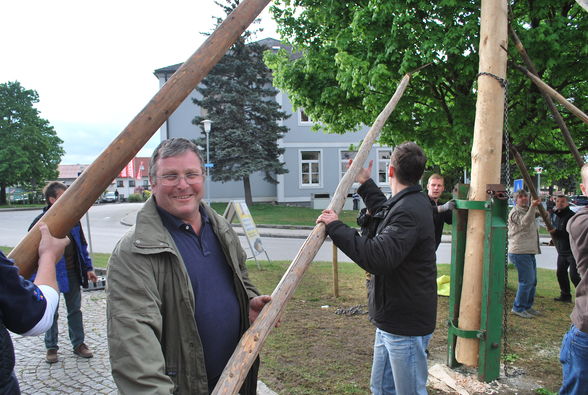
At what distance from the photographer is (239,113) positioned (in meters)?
25.3

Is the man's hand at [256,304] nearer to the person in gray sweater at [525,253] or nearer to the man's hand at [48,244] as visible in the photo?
the man's hand at [48,244]

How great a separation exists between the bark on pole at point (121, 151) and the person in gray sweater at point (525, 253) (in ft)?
18.8

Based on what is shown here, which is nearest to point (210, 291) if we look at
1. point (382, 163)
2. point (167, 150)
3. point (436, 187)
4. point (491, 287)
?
point (167, 150)

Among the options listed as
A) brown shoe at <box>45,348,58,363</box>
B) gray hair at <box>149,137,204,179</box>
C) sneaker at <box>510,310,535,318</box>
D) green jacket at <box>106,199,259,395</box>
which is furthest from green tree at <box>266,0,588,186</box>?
brown shoe at <box>45,348,58,363</box>

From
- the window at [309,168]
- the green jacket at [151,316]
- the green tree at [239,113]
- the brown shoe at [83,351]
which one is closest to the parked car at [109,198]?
the window at [309,168]

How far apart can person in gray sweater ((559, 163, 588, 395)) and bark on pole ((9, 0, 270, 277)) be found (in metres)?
2.40

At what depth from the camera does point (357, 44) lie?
6676 mm

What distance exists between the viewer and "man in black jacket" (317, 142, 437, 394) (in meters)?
2.47

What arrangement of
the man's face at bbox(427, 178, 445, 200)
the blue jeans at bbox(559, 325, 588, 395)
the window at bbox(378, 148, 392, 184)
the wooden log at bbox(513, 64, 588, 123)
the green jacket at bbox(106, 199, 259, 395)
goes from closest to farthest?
the green jacket at bbox(106, 199, 259, 395) < the blue jeans at bbox(559, 325, 588, 395) < the wooden log at bbox(513, 64, 588, 123) < the man's face at bbox(427, 178, 445, 200) < the window at bbox(378, 148, 392, 184)

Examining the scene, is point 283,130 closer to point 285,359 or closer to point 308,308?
point 308,308

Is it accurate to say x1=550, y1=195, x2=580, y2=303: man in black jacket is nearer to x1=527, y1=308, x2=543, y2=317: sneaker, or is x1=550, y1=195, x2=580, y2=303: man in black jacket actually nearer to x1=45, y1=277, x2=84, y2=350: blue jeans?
x1=527, y1=308, x2=543, y2=317: sneaker

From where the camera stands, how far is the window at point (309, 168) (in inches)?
1234

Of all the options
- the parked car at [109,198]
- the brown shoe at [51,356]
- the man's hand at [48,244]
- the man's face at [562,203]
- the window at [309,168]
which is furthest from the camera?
the parked car at [109,198]

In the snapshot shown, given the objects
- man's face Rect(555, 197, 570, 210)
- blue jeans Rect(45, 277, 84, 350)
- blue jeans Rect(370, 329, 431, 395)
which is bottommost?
blue jeans Rect(45, 277, 84, 350)
